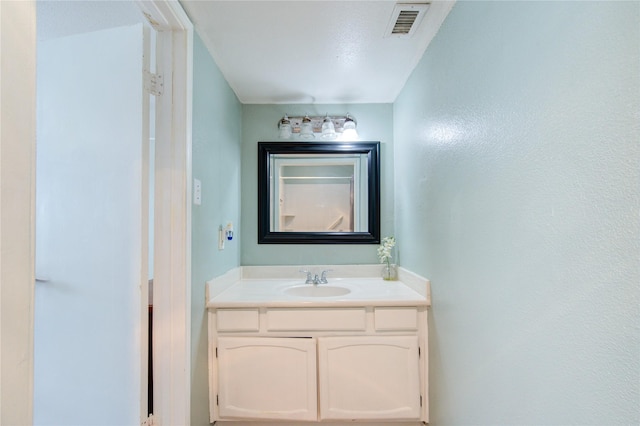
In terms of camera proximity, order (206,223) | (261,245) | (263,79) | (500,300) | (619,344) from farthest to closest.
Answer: (261,245) < (263,79) < (206,223) < (500,300) < (619,344)

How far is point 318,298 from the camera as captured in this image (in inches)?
69.2

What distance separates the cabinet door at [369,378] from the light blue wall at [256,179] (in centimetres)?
73

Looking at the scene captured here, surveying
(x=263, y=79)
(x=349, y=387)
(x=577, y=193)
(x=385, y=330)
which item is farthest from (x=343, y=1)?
(x=349, y=387)

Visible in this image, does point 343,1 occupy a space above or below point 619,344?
above

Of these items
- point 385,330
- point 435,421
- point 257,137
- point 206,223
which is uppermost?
point 257,137

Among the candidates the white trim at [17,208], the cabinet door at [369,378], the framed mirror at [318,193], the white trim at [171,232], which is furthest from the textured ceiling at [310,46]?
the cabinet door at [369,378]

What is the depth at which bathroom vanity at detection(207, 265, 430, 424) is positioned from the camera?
1.65 meters

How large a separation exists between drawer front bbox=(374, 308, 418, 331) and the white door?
110 cm

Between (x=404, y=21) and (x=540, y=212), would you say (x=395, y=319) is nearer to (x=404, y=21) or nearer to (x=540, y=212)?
(x=540, y=212)

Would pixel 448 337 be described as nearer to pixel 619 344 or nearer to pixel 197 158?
pixel 619 344

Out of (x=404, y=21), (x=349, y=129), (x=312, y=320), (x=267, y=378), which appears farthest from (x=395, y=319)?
(x=404, y=21)

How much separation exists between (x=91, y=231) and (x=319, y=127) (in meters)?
1.57

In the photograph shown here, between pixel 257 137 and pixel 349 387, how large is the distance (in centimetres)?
176

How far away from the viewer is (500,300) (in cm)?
99
